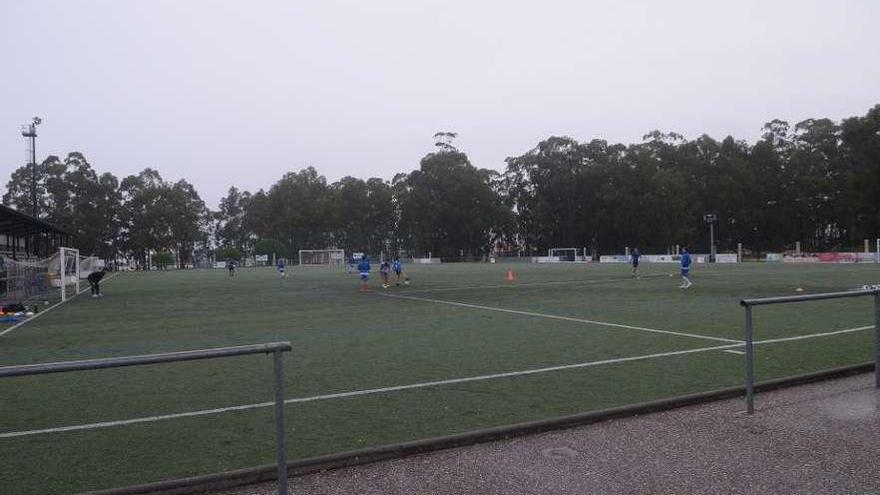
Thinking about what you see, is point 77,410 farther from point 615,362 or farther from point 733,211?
point 733,211

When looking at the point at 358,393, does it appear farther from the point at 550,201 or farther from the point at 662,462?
the point at 550,201

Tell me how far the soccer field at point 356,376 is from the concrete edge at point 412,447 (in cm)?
41

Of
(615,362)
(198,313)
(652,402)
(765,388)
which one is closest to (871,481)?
(652,402)

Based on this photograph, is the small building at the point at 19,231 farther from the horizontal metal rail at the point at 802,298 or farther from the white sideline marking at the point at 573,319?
the horizontal metal rail at the point at 802,298

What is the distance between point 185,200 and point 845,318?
4237 inches

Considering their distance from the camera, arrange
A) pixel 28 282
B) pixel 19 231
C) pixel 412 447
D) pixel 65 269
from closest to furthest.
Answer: pixel 412 447, pixel 28 282, pixel 65 269, pixel 19 231

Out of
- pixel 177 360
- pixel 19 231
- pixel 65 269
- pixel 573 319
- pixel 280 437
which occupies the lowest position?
pixel 573 319

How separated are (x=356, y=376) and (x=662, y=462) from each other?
460cm

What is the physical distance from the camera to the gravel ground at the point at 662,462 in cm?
449

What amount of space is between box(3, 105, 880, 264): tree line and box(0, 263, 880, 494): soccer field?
79978 millimetres

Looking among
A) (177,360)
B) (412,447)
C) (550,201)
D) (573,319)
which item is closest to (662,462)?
(412,447)

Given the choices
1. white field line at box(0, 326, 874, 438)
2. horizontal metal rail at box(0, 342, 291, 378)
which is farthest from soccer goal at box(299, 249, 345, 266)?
horizontal metal rail at box(0, 342, 291, 378)

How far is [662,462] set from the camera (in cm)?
491

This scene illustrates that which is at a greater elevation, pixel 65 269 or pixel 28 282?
pixel 65 269
